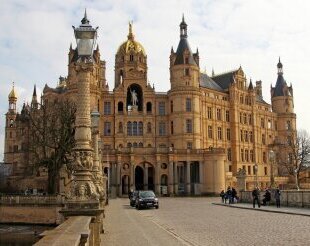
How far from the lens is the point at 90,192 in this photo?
45.8 feet

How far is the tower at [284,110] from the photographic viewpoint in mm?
108287

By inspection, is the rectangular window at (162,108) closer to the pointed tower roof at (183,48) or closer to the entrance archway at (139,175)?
the pointed tower roof at (183,48)

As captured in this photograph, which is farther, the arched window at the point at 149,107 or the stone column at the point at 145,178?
the arched window at the point at 149,107

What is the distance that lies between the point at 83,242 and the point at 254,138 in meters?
97.2

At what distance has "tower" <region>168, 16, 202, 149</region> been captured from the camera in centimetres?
8512

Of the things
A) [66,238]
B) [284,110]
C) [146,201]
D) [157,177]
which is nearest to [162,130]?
[157,177]

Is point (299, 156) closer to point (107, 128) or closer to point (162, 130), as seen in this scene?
point (162, 130)

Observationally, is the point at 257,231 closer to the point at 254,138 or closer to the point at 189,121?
the point at 189,121

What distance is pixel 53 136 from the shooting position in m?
50.7

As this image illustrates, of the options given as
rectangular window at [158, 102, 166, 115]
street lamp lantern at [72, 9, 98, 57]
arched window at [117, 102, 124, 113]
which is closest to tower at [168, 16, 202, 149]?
rectangular window at [158, 102, 166, 115]

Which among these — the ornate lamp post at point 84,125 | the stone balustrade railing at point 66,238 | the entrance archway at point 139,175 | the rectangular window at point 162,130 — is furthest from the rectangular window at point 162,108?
the stone balustrade railing at point 66,238

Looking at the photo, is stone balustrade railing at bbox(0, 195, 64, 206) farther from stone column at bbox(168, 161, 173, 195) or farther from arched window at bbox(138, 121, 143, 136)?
arched window at bbox(138, 121, 143, 136)

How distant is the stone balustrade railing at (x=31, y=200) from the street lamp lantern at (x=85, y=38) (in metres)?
30.5

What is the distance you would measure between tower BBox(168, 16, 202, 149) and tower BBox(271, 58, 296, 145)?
29.9 metres
